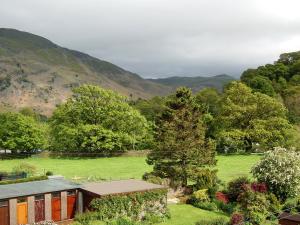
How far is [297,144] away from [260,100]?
10.9m

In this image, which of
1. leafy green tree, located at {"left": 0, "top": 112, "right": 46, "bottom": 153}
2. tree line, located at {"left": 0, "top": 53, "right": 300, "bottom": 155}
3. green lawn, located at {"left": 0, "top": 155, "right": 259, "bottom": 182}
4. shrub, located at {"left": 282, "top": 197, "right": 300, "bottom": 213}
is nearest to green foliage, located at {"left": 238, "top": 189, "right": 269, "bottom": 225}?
shrub, located at {"left": 282, "top": 197, "right": 300, "bottom": 213}

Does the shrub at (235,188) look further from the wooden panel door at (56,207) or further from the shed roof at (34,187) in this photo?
the wooden panel door at (56,207)

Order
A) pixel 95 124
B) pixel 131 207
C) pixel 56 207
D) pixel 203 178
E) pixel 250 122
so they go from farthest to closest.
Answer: pixel 95 124, pixel 250 122, pixel 203 178, pixel 131 207, pixel 56 207

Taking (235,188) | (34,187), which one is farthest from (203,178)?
(34,187)

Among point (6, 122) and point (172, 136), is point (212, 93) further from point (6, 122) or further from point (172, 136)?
point (172, 136)

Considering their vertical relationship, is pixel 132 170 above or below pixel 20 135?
below

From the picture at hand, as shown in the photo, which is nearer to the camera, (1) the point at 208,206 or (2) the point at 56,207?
(2) the point at 56,207

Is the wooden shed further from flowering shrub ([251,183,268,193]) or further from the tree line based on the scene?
the tree line

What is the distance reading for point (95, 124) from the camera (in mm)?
76375

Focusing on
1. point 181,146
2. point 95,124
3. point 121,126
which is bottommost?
point 181,146

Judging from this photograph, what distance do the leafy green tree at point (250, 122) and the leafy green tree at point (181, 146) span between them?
104 feet

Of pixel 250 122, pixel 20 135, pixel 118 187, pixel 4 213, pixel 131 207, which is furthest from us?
pixel 20 135

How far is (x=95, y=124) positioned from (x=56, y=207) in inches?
1798

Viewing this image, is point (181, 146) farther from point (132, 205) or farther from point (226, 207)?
point (132, 205)
